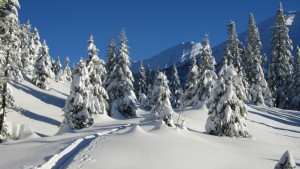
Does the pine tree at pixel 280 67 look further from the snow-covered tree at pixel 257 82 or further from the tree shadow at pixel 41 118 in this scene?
the tree shadow at pixel 41 118

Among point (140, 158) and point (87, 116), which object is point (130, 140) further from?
point (87, 116)

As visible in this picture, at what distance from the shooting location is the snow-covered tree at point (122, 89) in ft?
167

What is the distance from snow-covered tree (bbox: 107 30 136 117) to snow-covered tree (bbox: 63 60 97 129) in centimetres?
1139

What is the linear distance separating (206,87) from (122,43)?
12.3 meters

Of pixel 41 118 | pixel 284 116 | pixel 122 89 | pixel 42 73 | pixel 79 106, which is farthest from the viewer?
pixel 42 73

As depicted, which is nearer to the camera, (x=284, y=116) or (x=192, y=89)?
(x=284, y=116)

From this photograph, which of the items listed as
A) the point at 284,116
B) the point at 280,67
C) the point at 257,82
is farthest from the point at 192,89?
the point at 280,67

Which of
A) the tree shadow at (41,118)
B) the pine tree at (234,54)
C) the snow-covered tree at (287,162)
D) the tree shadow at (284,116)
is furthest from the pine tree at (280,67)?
the snow-covered tree at (287,162)

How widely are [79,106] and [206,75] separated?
20623 mm

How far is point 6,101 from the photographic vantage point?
95.8 ft

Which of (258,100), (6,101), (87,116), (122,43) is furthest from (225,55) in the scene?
(6,101)

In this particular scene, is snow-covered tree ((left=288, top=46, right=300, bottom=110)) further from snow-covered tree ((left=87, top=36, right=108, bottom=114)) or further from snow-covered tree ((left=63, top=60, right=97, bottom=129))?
snow-covered tree ((left=63, top=60, right=97, bottom=129))

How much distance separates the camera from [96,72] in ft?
163

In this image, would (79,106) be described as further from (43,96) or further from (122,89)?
(43,96)
